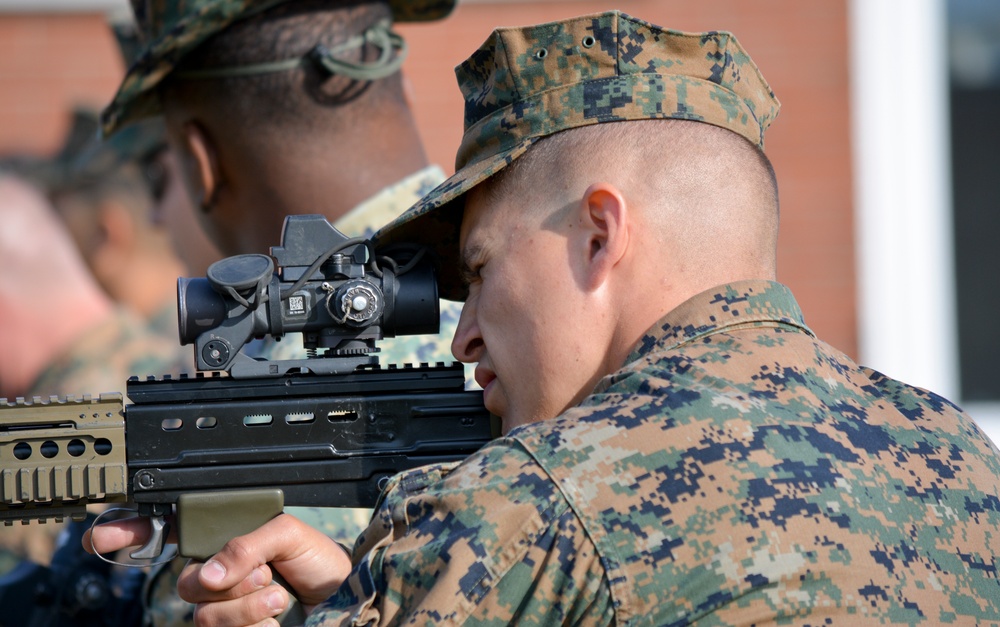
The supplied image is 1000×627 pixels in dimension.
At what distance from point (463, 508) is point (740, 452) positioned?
406mm

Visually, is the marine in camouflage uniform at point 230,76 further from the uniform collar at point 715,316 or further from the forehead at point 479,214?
the uniform collar at point 715,316

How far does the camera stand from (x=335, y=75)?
3510 mm

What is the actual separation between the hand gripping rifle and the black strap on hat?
1.14 metres

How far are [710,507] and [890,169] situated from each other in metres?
5.40

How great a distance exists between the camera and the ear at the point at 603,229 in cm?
211

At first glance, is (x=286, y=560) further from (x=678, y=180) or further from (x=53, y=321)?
(x=53, y=321)

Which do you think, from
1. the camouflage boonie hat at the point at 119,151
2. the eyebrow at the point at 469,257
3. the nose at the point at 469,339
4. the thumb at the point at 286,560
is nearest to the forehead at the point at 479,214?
the eyebrow at the point at 469,257

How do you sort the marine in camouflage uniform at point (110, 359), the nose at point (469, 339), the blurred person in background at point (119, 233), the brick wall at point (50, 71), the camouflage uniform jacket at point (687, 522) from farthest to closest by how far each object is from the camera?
the brick wall at point (50, 71)
the blurred person in background at point (119, 233)
the marine in camouflage uniform at point (110, 359)
the nose at point (469, 339)
the camouflage uniform jacket at point (687, 522)

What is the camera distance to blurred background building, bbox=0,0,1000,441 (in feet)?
22.3

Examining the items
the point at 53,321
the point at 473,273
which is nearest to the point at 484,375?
the point at 473,273

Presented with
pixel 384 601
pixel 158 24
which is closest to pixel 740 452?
pixel 384 601

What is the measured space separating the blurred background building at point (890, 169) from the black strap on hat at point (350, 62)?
319 cm

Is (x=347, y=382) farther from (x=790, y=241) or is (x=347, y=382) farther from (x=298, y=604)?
(x=790, y=241)

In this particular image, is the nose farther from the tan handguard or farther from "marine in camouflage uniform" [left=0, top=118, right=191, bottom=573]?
"marine in camouflage uniform" [left=0, top=118, right=191, bottom=573]
